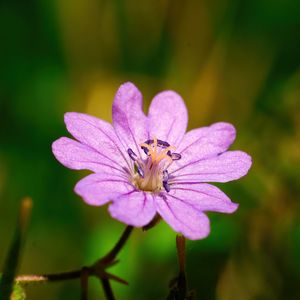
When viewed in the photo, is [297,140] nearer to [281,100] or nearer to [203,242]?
[281,100]

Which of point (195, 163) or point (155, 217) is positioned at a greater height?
point (195, 163)

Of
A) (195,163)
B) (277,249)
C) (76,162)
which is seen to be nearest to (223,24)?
(277,249)

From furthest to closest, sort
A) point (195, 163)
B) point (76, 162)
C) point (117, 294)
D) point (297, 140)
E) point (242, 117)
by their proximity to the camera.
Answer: point (242, 117) → point (297, 140) → point (117, 294) → point (195, 163) → point (76, 162)

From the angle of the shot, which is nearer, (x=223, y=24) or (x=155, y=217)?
(x=155, y=217)

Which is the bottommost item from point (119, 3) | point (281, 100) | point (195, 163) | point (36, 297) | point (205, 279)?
point (36, 297)

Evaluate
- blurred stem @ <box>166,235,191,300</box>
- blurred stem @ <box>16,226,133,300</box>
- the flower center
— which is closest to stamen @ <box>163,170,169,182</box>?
the flower center

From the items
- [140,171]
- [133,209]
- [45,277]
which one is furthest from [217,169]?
[45,277]

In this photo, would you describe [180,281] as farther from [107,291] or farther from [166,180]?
[166,180]

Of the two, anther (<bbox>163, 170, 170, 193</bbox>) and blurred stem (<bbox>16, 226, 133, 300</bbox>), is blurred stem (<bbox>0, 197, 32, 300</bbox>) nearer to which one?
blurred stem (<bbox>16, 226, 133, 300</bbox>)
